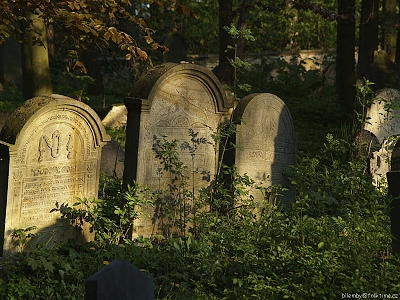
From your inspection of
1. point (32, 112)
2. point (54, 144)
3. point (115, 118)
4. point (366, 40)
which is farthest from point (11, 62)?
point (32, 112)

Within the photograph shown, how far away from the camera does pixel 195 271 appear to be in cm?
652

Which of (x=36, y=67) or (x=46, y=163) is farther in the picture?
(x=36, y=67)

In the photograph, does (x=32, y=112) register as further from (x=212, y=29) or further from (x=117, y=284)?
(x=212, y=29)

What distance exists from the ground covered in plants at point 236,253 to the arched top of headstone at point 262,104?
70cm

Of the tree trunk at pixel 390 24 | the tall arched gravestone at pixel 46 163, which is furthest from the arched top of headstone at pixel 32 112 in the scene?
the tree trunk at pixel 390 24

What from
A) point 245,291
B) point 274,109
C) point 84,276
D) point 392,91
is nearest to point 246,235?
point 245,291

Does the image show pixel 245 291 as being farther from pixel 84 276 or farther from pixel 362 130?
pixel 362 130

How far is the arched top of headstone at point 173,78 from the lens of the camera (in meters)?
7.70

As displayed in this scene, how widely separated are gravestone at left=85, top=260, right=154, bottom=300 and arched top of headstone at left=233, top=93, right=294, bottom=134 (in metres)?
4.74

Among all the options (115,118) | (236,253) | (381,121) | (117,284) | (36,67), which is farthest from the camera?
(115,118)

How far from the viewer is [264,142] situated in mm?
8664

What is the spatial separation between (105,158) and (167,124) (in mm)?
2120

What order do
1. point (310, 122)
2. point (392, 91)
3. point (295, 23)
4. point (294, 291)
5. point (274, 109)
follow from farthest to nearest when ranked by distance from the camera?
point (295, 23), point (310, 122), point (392, 91), point (274, 109), point (294, 291)

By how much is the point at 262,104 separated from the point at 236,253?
2543 mm
